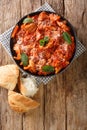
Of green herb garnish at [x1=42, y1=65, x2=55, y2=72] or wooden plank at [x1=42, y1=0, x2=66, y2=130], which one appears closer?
green herb garnish at [x1=42, y1=65, x2=55, y2=72]

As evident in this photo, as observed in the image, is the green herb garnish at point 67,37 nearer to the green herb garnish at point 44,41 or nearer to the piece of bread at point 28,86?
the green herb garnish at point 44,41

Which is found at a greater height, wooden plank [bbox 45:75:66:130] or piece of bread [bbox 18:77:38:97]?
piece of bread [bbox 18:77:38:97]

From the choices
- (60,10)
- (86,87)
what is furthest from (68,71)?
(60,10)

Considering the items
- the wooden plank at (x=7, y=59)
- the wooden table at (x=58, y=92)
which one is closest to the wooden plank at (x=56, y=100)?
the wooden table at (x=58, y=92)

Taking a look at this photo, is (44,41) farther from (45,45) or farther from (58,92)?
(58,92)

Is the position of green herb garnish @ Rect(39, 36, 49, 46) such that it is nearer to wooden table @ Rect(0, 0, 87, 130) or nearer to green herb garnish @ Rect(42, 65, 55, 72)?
green herb garnish @ Rect(42, 65, 55, 72)

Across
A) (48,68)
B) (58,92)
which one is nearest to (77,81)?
(58,92)

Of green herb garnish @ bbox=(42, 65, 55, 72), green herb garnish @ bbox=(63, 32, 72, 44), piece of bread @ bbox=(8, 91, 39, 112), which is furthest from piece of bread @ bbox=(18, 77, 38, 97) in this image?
green herb garnish @ bbox=(63, 32, 72, 44)

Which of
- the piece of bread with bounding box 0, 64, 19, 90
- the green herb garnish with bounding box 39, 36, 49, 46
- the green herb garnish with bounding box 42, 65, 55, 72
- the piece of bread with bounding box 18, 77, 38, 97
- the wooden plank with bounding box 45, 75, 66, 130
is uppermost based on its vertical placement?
the green herb garnish with bounding box 39, 36, 49, 46
